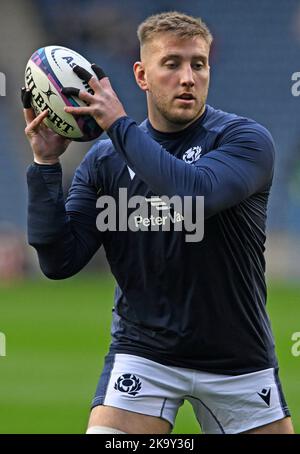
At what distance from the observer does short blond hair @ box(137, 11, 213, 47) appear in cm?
462

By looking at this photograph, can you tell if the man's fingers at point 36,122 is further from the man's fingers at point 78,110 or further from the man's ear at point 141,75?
the man's ear at point 141,75

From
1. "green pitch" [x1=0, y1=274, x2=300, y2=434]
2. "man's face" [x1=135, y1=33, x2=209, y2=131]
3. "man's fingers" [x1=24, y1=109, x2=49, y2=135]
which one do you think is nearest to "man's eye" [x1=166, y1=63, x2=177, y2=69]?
"man's face" [x1=135, y1=33, x2=209, y2=131]

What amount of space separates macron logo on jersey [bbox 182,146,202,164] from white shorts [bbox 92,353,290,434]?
3.19 ft

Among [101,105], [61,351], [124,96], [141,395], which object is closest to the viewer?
[101,105]

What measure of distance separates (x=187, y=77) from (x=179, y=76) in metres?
0.06

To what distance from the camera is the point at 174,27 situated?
15.2ft

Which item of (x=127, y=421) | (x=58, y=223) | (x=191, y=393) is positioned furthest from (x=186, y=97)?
(x=127, y=421)

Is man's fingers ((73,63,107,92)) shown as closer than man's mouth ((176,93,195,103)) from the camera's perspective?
Yes

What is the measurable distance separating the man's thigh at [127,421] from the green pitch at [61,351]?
3303mm

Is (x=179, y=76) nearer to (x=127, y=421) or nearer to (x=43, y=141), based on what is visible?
(x=43, y=141)

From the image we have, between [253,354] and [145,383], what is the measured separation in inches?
21.4

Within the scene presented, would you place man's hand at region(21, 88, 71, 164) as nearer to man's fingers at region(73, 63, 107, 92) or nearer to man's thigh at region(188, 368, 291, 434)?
man's fingers at region(73, 63, 107, 92)

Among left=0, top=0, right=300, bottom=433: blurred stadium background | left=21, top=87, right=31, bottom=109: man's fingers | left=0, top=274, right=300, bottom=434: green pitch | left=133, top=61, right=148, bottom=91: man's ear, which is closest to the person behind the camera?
left=21, top=87, right=31, bottom=109: man's fingers

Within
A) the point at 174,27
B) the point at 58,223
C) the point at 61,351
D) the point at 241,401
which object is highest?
the point at 174,27
